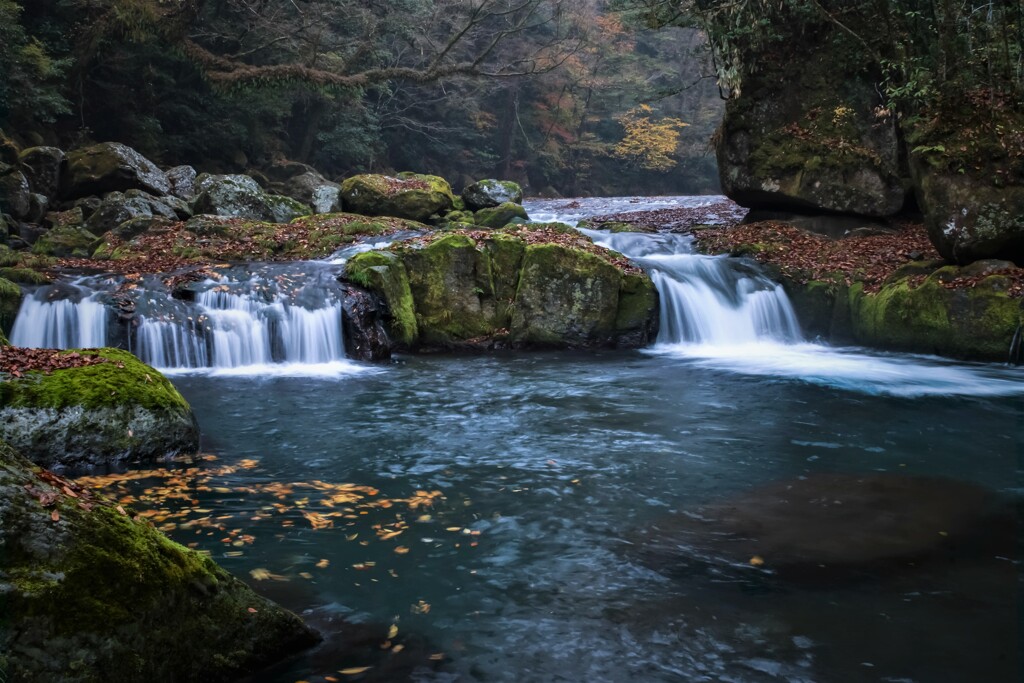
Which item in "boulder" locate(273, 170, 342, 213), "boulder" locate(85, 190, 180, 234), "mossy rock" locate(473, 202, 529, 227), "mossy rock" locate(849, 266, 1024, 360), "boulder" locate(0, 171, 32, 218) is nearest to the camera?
"mossy rock" locate(849, 266, 1024, 360)

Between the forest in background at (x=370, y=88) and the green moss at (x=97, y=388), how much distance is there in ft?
48.0

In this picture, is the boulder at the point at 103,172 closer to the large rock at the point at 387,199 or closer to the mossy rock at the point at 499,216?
the large rock at the point at 387,199

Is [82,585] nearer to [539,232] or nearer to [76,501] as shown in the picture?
[76,501]

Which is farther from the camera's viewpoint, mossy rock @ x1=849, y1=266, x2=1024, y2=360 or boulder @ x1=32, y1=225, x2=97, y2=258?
boulder @ x1=32, y1=225, x2=97, y2=258

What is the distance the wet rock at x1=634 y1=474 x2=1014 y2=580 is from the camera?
16.5 ft

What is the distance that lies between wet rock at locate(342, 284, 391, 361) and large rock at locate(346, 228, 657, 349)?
0.27 metres

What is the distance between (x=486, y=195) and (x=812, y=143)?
9.81 meters

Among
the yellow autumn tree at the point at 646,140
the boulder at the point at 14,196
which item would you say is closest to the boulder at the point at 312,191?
the boulder at the point at 14,196

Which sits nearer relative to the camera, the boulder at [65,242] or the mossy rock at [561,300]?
the mossy rock at [561,300]

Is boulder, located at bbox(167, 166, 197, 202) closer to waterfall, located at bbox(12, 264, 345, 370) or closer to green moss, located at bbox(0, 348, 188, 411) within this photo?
waterfall, located at bbox(12, 264, 345, 370)

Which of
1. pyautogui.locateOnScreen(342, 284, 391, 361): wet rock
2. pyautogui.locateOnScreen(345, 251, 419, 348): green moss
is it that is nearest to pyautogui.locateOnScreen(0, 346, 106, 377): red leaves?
pyautogui.locateOnScreen(342, 284, 391, 361): wet rock

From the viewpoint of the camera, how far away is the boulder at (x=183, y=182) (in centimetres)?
2160

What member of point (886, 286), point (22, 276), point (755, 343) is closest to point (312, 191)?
point (22, 276)

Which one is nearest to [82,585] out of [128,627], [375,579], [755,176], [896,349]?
[128,627]
